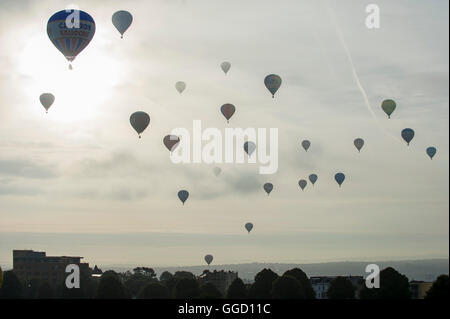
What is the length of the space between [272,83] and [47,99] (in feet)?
98.6

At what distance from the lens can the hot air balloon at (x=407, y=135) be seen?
136m

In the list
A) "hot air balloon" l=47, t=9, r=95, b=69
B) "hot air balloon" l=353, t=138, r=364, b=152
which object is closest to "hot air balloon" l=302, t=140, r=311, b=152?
"hot air balloon" l=353, t=138, r=364, b=152

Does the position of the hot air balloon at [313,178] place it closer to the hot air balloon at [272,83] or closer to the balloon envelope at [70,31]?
the hot air balloon at [272,83]

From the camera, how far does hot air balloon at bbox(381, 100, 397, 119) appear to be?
133000 millimetres

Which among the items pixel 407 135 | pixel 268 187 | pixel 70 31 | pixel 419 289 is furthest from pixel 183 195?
pixel 419 289

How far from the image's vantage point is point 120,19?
119750 millimetres

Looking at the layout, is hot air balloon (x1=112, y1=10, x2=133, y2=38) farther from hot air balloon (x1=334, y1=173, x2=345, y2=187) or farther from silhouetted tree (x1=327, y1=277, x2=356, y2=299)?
hot air balloon (x1=334, y1=173, x2=345, y2=187)

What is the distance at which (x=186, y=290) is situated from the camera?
130 m

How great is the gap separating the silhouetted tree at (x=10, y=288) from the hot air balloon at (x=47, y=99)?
1367 inches

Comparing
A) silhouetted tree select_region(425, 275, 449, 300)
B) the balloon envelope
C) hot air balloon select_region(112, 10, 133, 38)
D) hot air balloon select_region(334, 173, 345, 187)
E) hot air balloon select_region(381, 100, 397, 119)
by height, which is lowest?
silhouetted tree select_region(425, 275, 449, 300)

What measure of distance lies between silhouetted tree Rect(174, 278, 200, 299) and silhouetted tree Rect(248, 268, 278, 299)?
748 cm

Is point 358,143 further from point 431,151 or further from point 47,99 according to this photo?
point 47,99

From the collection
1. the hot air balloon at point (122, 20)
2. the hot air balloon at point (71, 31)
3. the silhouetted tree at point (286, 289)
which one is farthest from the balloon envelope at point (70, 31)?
the silhouetted tree at point (286, 289)
